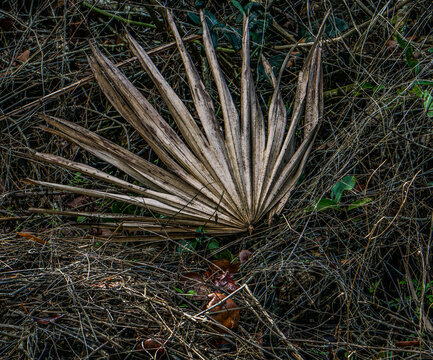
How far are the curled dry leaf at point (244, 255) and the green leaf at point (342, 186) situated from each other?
53 cm

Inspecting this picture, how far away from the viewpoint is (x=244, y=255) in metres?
2.24

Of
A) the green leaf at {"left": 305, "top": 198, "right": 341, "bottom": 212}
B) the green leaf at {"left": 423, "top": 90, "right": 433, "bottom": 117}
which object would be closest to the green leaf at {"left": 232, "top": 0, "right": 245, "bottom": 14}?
the green leaf at {"left": 423, "top": 90, "right": 433, "bottom": 117}

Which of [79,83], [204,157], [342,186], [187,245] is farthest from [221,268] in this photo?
[79,83]

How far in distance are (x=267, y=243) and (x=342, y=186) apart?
1.62ft

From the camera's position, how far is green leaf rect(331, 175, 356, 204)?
2.15 metres

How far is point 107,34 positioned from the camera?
3.79 metres

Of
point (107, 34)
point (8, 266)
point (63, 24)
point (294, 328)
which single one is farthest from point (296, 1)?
point (8, 266)

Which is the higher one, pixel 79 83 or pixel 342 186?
pixel 79 83

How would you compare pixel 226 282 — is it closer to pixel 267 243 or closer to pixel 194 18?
pixel 267 243

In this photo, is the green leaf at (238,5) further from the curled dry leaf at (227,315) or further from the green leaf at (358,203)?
the curled dry leaf at (227,315)

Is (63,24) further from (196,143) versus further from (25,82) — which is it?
(196,143)

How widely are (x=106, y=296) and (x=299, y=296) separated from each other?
0.93 meters

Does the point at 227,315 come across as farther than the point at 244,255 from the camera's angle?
No

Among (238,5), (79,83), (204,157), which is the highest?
(79,83)
